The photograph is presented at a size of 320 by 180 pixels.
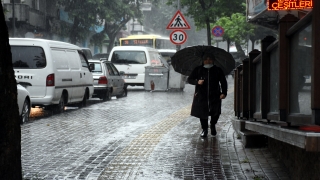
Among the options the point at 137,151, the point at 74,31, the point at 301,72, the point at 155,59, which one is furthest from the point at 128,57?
the point at 74,31

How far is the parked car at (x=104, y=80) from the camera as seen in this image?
74.5 ft

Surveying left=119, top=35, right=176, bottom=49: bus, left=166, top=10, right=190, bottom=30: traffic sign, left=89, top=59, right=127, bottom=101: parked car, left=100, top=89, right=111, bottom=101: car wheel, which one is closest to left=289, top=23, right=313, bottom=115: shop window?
left=89, top=59, right=127, bottom=101: parked car

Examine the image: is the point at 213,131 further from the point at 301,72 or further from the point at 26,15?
the point at 26,15

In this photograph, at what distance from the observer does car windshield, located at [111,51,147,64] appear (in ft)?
94.9

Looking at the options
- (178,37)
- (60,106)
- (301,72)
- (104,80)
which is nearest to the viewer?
(301,72)

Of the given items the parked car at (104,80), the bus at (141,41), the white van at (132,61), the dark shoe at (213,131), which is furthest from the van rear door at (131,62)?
the dark shoe at (213,131)

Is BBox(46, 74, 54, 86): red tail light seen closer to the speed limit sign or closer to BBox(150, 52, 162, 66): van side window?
the speed limit sign

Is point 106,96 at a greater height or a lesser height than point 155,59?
lesser

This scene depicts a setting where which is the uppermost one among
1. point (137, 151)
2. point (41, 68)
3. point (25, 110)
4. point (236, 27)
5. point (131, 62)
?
point (236, 27)

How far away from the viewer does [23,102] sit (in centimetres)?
1434

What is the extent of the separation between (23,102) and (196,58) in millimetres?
3947

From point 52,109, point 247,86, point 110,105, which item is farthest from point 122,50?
point 247,86

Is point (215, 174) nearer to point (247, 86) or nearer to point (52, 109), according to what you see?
point (247, 86)

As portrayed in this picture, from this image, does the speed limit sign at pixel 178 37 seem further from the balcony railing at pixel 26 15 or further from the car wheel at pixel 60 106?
the balcony railing at pixel 26 15
